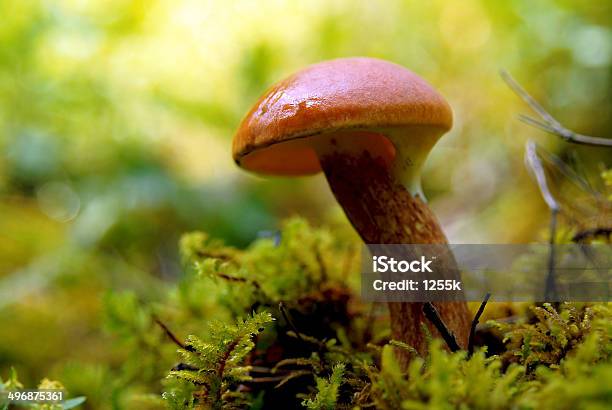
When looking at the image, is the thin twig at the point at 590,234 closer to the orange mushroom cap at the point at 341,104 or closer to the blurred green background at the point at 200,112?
the orange mushroom cap at the point at 341,104

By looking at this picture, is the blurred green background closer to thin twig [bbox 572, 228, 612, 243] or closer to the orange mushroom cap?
thin twig [bbox 572, 228, 612, 243]

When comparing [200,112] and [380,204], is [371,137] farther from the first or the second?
[200,112]

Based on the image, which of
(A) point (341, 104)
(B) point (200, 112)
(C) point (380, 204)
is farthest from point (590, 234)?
(B) point (200, 112)

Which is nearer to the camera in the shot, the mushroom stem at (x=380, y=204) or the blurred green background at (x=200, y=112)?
the mushroom stem at (x=380, y=204)

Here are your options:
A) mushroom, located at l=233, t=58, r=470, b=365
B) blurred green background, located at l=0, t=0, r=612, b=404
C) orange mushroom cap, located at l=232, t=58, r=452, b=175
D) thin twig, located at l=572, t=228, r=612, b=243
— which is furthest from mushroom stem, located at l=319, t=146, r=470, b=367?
blurred green background, located at l=0, t=0, r=612, b=404

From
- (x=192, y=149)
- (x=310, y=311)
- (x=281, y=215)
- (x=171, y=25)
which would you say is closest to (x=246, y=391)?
(x=310, y=311)

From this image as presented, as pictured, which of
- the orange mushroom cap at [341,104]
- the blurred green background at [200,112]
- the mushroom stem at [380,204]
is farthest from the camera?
the blurred green background at [200,112]

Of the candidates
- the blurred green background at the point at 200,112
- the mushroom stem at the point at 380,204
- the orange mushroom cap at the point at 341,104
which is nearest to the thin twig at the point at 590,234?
the mushroom stem at the point at 380,204
